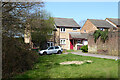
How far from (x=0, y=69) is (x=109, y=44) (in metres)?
13.8

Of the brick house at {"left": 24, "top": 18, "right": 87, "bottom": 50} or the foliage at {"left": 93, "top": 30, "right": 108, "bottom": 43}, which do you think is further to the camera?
the brick house at {"left": 24, "top": 18, "right": 87, "bottom": 50}

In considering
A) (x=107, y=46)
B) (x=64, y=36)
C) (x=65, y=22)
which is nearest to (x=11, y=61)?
(x=107, y=46)

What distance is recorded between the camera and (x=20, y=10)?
39.2ft

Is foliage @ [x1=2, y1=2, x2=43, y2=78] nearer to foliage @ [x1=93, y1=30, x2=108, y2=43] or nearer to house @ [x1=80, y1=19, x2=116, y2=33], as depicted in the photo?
foliage @ [x1=93, y1=30, x2=108, y2=43]

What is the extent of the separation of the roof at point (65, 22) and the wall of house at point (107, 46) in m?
15.6

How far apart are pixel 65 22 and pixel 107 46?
20.9m

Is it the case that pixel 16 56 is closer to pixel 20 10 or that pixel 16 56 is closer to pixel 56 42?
pixel 20 10

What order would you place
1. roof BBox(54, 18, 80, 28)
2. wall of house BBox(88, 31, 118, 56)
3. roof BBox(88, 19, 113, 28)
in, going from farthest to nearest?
roof BBox(88, 19, 113, 28) → roof BBox(54, 18, 80, 28) → wall of house BBox(88, 31, 118, 56)

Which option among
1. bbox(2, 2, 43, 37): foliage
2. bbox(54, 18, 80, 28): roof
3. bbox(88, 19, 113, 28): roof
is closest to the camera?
bbox(2, 2, 43, 37): foliage

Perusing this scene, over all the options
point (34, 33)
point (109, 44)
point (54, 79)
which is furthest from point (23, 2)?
point (34, 33)

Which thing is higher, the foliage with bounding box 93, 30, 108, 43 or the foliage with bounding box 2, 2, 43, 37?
the foliage with bounding box 2, 2, 43, 37

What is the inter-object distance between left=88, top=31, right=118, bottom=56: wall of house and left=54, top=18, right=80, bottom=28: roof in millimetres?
15619

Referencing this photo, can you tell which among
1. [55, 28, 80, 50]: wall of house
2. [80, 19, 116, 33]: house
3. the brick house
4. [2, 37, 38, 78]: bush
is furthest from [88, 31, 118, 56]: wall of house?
[80, 19, 116, 33]: house

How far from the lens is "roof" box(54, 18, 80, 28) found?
36.0 meters
